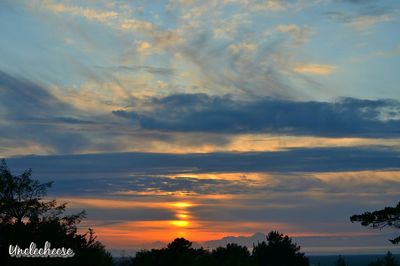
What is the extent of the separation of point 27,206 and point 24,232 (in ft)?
50.6

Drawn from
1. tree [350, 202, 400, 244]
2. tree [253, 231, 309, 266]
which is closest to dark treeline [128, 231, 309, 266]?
tree [253, 231, 309, 266]

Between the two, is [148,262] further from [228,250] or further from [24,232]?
[228,250]

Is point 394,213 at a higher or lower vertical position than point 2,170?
lower

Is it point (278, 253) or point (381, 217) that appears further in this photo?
point (278, 253)

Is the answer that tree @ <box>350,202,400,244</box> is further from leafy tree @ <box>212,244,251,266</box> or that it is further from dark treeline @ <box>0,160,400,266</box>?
leafy tree @ <box>212,244,251,266</box>

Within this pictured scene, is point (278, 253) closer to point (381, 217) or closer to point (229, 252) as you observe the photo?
point (229, 252)

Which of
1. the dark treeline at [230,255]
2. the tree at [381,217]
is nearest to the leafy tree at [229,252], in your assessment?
the dark treeline at [230,255]

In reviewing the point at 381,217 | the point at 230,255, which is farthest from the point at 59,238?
the point at 230,255

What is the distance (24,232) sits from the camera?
63094mm

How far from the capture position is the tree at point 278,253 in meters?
131

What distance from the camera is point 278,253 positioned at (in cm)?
13325

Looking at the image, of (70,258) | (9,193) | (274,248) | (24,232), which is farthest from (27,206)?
(274,248)

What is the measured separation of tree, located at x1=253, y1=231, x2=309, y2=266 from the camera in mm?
130875

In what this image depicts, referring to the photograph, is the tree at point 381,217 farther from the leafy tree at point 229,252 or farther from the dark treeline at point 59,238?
the leafy tree at point 229,252
